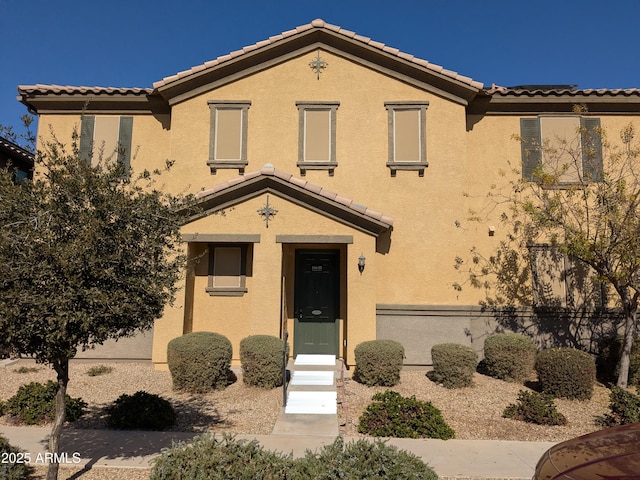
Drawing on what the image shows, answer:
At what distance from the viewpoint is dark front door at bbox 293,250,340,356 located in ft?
37.6

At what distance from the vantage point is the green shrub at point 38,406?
723cm

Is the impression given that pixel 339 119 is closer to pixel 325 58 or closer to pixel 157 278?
pixel 325 58

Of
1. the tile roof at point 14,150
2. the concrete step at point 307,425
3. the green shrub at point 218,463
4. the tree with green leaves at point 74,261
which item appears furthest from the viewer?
the tile roof at point 14,150

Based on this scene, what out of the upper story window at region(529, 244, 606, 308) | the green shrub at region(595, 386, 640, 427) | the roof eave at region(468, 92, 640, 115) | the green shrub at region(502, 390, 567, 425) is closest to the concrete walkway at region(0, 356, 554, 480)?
the green shrub at region(502, 390, 567, 425)

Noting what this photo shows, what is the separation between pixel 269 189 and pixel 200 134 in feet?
9.54

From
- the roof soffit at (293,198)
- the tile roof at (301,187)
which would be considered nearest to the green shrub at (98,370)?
the roof soffit at (293,198)

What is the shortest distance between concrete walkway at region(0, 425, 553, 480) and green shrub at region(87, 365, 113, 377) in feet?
10.3

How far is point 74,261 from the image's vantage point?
4.49 m

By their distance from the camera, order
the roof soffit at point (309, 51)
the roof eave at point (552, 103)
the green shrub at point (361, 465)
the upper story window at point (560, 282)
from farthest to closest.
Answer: the roof eave at point (552, 103) → the roof soffit at point (309, 51) → the upper story window at point (560, 282) → the green shrub at point (361, 465)

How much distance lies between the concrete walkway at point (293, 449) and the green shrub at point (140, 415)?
185mm

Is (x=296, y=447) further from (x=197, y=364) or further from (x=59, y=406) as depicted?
(x=197, y=364)

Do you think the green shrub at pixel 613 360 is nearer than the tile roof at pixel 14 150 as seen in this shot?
Yes

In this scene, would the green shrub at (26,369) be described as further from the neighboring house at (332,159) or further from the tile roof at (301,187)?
the tile roof at (301,187)

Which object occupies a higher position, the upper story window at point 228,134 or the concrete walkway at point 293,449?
the upper story window at point 228,134
